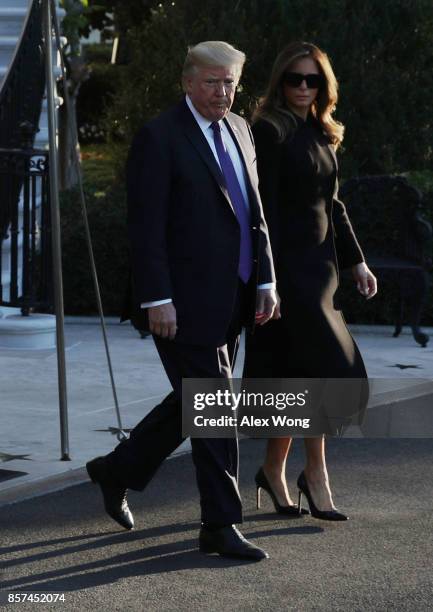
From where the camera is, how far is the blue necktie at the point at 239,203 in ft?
17.2

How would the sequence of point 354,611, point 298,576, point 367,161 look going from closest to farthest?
1. point 354,611
2. point 298,576
3. point 367,161

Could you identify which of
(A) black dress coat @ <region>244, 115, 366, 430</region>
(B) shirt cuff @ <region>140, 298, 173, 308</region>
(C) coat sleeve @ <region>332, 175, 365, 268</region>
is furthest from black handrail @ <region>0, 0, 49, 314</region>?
(B) shirt cuff @ <region>140, 298, 173, 308</region>

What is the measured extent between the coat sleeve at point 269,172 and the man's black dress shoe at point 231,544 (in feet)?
3.71

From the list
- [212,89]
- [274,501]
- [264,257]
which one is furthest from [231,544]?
[212,89]

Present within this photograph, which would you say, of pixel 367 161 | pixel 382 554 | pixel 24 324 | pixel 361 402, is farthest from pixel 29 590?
pixel 367 161

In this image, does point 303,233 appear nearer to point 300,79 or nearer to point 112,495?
point 300,79

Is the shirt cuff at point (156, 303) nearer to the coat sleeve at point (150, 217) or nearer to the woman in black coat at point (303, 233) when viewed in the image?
the coat sleeve at point (150, 217)

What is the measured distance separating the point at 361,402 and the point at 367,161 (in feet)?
30.4

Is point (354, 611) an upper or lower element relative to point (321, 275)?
lower

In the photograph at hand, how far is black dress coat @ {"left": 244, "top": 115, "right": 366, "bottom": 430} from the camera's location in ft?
18.6

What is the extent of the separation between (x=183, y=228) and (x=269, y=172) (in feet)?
2.15

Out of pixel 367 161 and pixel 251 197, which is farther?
pixel 367 161

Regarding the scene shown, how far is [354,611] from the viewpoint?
182 inches

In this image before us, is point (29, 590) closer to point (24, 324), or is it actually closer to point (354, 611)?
point (354, 611)
